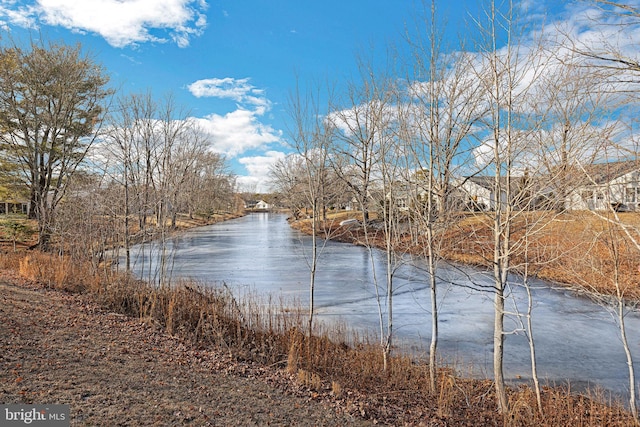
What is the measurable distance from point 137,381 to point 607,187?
20.1 ft

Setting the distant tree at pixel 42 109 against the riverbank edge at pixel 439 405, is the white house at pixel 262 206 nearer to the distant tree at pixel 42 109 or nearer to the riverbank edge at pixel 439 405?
the distant tree at pixel 42 109

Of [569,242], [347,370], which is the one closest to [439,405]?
[347,370]

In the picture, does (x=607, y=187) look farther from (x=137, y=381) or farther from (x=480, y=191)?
(x=137, y=381)

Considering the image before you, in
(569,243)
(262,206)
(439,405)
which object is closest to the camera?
(439,405)

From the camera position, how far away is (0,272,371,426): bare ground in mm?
4102

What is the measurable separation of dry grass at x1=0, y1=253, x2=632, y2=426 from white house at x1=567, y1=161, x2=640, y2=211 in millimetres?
2451

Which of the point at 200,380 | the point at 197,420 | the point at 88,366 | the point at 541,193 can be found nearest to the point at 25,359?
the point at 88,366

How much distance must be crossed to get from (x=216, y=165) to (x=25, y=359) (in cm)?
5628

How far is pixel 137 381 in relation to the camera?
4828 mm

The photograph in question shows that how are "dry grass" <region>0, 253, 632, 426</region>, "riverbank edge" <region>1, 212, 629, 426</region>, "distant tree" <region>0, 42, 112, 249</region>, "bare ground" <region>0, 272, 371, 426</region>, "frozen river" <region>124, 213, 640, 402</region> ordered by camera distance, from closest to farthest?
"bare ground" <region>0, 272, 371, 426</region> → "riverbank edge" <region>1, 212, 629, 426</region> → "dry grass" <region>0, 253, 632, 426</region> → "frozen river" <region>124, 213, 640, 402</region> → "distant tree" <region>0, 42, 112, 249</region>

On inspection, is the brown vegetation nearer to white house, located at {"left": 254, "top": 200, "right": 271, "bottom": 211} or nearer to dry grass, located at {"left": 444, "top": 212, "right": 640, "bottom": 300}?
dry grass, located at {"left": 444, "top": 212, "right": 640, "bottom": 300}

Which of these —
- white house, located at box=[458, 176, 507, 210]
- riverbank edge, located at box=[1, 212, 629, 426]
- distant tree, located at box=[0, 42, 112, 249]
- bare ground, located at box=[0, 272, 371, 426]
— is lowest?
riverbank edge, located at box=[1, 212, 629, 426]

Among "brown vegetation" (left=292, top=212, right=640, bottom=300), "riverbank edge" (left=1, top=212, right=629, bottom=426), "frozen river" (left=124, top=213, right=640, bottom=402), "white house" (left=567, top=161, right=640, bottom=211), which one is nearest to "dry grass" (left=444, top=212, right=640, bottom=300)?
"brown vegetation" (left=292, top=212, right=640, bottom=300)

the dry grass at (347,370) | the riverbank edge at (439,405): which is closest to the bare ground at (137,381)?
the riverbank edge at (439,405)
